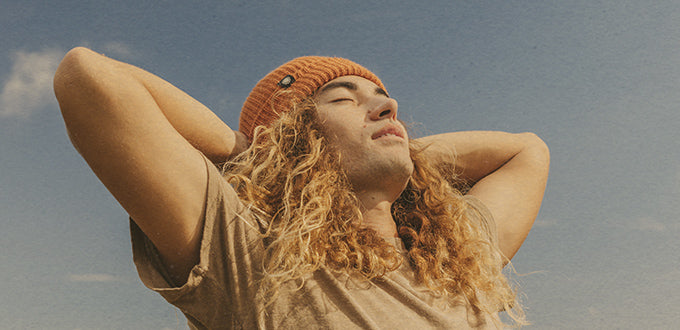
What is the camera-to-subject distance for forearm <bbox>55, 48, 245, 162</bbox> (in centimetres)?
150

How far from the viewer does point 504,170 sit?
304 centimetres

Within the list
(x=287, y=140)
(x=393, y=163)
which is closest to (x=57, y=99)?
(x=287, y=140)

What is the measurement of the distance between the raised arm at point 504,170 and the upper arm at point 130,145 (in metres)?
1.71

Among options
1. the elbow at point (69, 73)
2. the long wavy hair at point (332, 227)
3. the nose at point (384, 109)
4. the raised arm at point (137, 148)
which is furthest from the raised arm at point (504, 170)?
the elbow at point (69, 73)

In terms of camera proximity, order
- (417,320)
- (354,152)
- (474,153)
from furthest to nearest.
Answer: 1. (474,153)
2. (354,152)
3. (417,320)

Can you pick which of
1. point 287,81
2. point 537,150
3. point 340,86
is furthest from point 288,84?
point 537,150

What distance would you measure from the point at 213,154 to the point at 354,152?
0.62 metres

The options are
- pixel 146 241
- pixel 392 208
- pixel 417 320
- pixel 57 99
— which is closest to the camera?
pixel 57 99

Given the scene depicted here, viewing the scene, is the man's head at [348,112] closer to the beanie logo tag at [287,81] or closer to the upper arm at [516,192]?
the beanie logo tag at [287,81]

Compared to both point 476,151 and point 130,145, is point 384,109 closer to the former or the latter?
point 476,151

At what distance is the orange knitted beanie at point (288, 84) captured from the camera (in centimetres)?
255

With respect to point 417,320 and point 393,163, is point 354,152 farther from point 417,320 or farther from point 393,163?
point 417,320

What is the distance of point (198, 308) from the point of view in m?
1.77

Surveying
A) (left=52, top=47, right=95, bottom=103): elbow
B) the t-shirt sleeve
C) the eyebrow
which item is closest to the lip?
the eyebrow
